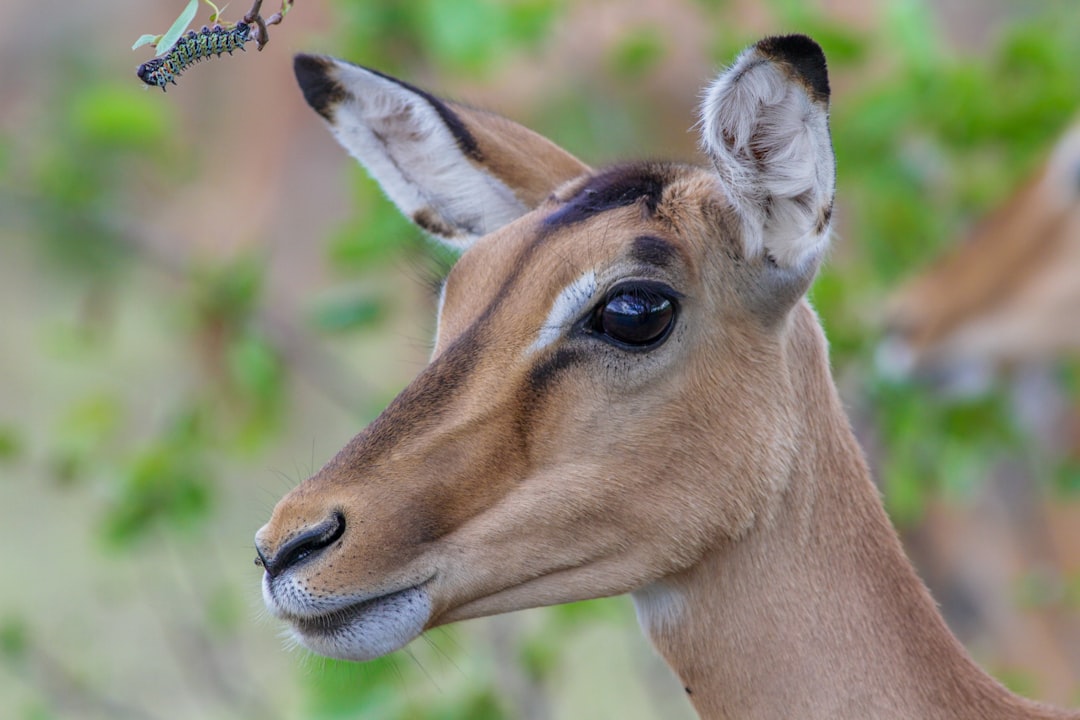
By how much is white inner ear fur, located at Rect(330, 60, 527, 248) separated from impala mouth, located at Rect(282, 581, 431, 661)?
3.67ft

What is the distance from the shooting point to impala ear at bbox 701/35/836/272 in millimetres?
2596

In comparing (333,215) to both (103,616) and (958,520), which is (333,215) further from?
(958,520)

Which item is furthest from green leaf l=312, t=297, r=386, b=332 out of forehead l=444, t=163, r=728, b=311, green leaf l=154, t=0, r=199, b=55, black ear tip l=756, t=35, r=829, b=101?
green leaf l=154, t=0, r=199, b=55

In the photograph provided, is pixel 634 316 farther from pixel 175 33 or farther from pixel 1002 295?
pixel 1002 295

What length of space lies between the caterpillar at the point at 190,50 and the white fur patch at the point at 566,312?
813mm

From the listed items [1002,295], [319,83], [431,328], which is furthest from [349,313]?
[1002,295]

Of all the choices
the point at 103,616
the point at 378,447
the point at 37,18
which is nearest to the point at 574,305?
the point at 378,447

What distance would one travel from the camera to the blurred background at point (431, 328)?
5195mm

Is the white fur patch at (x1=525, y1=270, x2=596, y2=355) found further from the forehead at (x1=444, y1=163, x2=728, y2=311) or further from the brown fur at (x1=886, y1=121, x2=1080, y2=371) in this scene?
the brown fur at (x1=886, y1=121, x2=1080, y2=371)

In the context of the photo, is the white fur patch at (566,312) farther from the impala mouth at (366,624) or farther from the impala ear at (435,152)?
the impala ear at (435,152)

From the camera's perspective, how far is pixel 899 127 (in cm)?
538

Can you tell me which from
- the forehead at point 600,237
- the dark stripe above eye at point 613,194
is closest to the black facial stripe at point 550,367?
the forehead at point 600,237

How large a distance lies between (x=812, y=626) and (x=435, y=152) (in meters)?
1.41

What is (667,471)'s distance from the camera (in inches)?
111
